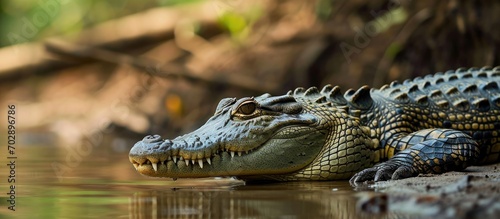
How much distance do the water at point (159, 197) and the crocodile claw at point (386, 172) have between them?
11cm

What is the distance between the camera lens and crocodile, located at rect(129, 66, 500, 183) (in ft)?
16.1

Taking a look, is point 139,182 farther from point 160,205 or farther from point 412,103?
point 412,103

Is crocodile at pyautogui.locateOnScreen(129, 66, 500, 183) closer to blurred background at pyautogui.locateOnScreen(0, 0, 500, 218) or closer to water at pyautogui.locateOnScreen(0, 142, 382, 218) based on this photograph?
water at pyautogui.locateOnScreen(0, 142, 382, 218)

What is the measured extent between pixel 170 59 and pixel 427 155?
34.7 feet

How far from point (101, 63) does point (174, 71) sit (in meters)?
3.70

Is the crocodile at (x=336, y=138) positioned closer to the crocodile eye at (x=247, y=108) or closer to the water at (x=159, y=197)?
the crocodile eye at (x=247, y=108)

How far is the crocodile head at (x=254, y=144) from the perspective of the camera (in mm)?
4859

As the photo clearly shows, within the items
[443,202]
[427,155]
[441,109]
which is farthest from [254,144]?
[443,202]

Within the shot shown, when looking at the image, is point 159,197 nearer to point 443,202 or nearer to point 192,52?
point 443,202

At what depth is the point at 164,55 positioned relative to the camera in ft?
51.6

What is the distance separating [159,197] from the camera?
4277 millimetres

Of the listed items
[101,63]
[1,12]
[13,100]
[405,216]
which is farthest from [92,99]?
[405,216]

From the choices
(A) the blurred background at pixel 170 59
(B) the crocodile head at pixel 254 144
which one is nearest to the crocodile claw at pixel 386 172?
(B) the crocodile head at pixel 254 144

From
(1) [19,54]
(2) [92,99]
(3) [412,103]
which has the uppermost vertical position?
(1) [19,54]
